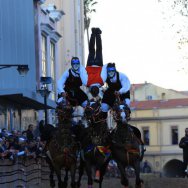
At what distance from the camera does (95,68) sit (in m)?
20.6

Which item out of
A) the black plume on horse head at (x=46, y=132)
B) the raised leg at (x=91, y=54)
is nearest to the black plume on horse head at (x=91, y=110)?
the black plume on horse head at (x=46, y=132)

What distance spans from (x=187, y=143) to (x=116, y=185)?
20.6 feet

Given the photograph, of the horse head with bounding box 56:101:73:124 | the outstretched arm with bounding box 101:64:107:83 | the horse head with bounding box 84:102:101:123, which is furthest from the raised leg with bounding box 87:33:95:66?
the horse head with bounding box 84:102:101:123

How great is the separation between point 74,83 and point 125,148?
7.56 feet

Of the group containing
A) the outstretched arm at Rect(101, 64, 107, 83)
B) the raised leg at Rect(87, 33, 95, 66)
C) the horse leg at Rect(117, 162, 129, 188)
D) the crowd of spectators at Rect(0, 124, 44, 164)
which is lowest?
the horse leg at Rect(117, 162, 129, 188)

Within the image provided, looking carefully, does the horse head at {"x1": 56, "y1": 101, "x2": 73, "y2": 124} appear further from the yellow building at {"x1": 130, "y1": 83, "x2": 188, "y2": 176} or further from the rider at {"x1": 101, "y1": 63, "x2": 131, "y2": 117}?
the yellow building at {"x1": 130, "y1": 83, "x2": 188, "y2": 176}

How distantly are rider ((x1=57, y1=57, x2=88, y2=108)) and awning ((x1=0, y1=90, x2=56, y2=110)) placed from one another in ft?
40.2

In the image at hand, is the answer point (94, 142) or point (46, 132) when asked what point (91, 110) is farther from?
point (46, 132)

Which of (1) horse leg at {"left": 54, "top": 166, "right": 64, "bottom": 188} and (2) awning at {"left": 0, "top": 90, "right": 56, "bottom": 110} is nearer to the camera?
(1) horse leg at {"left": 54, "top": 166, "right": 64, "bottom": 188}

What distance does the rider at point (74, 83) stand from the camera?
2020cm

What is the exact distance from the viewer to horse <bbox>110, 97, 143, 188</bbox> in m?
19.1

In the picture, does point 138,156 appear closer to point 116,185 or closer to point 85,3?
point 116,185

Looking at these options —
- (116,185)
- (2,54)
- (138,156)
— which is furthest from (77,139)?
(2,54)

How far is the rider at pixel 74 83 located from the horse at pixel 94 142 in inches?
48.9
